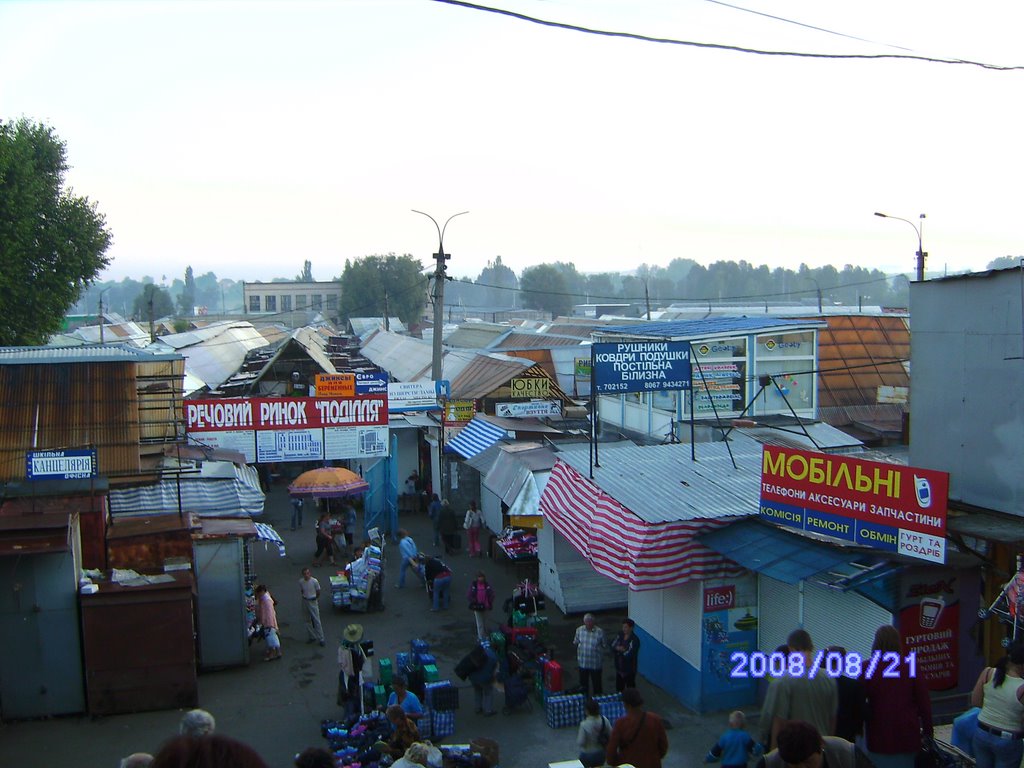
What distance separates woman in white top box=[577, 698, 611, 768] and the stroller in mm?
3586

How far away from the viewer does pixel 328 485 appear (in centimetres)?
2220

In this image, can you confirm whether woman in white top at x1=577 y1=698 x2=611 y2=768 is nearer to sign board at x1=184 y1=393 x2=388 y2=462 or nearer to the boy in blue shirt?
the boy in blue shirt

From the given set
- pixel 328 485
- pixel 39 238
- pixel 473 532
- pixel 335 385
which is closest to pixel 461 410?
pixel 335 385

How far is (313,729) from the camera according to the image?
12320 millimetres

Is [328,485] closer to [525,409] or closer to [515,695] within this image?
[525,409]

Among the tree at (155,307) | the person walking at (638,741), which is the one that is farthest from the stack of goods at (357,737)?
the tree at (155,307)

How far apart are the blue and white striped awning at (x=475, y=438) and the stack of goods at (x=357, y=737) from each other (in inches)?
411

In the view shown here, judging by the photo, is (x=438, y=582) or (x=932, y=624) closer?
(x=932, y=624)

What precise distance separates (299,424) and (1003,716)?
16272 mm

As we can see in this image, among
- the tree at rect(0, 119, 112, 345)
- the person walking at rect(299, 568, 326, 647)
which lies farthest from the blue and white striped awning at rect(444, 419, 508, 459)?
the tree at rect(0, 119, 112, 345)

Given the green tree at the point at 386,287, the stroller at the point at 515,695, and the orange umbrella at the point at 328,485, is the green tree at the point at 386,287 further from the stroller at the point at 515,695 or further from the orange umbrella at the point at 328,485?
the stroller at the point at 515,695

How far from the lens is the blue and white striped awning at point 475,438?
22141mm

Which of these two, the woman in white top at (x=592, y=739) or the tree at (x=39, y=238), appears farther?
the tree at (x=39, y=238)

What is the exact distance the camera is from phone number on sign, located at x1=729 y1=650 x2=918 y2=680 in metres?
7.52
